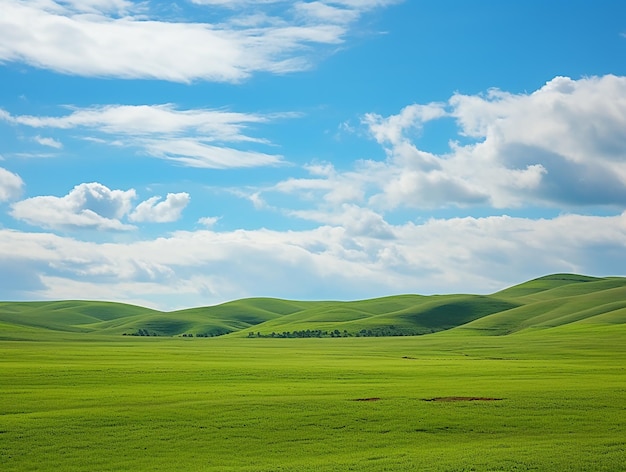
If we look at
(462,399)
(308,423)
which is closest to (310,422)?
(308,423)

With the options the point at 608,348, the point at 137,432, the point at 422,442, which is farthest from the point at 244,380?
the point at 608,348

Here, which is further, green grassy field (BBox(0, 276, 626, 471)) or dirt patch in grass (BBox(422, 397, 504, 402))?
dirt patch in grass (BBox(422, 397, 504, 402))

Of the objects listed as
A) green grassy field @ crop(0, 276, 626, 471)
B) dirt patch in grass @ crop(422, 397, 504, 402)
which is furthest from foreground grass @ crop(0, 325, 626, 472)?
dirt patch in grass @ crop(422, 397, 504, 402)

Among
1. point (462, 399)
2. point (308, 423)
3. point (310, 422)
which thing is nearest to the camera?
point (308, 423)

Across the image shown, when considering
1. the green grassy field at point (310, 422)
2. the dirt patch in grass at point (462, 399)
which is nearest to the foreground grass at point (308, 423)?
the green grassy field at point (310, 422)

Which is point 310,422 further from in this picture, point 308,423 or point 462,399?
point 462,399

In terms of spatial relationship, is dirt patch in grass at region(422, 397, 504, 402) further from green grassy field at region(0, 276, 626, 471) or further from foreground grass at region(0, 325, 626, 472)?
foreground grass at region(0, 325, 626, 472)

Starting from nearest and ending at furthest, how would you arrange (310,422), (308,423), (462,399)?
(308,423) < (310,422) < (462,399)

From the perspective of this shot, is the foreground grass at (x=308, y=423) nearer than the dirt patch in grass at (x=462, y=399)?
Yes

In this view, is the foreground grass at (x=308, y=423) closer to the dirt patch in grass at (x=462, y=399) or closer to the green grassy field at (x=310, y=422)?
the green grassy field at (x=310, y=422)

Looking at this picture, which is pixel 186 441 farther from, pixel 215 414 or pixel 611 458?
pixel 611 458

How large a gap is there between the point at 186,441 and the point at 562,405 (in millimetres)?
20273

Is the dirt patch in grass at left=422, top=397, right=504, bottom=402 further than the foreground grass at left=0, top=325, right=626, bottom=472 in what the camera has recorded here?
Yes

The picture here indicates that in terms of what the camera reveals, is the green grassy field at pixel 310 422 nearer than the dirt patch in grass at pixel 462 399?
Yes
